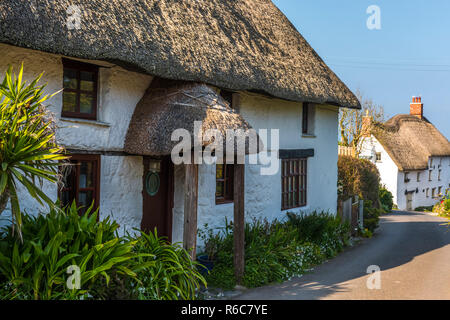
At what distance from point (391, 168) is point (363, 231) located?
18.5 meters

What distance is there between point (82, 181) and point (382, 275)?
6089 mm

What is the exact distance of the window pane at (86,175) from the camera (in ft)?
22.5

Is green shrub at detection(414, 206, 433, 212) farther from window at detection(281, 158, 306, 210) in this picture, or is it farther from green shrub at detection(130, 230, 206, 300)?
green shrub at detection(130, 230, 206, 300)

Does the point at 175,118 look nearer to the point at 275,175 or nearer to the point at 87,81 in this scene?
the point at 87,81

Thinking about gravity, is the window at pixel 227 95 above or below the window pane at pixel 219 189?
above

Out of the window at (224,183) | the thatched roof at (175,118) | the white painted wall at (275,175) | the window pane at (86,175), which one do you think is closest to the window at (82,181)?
the window pane at (86,175)

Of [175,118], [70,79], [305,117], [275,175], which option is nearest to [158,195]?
[175,118]

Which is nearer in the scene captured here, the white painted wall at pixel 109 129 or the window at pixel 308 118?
the white painted wall at pixel 109 129

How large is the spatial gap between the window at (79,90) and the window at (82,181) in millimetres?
688

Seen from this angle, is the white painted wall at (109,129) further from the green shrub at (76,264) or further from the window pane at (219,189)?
the window pane at (219,189)

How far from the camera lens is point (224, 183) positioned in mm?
9359

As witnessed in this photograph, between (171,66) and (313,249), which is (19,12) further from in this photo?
(313,249)

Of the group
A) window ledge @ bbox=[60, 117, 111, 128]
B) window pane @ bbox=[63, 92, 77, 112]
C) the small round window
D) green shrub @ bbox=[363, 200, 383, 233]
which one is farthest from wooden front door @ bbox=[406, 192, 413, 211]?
window pane @ bbox=[63, 92, 77, 112]

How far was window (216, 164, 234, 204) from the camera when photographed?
30.2 feet
